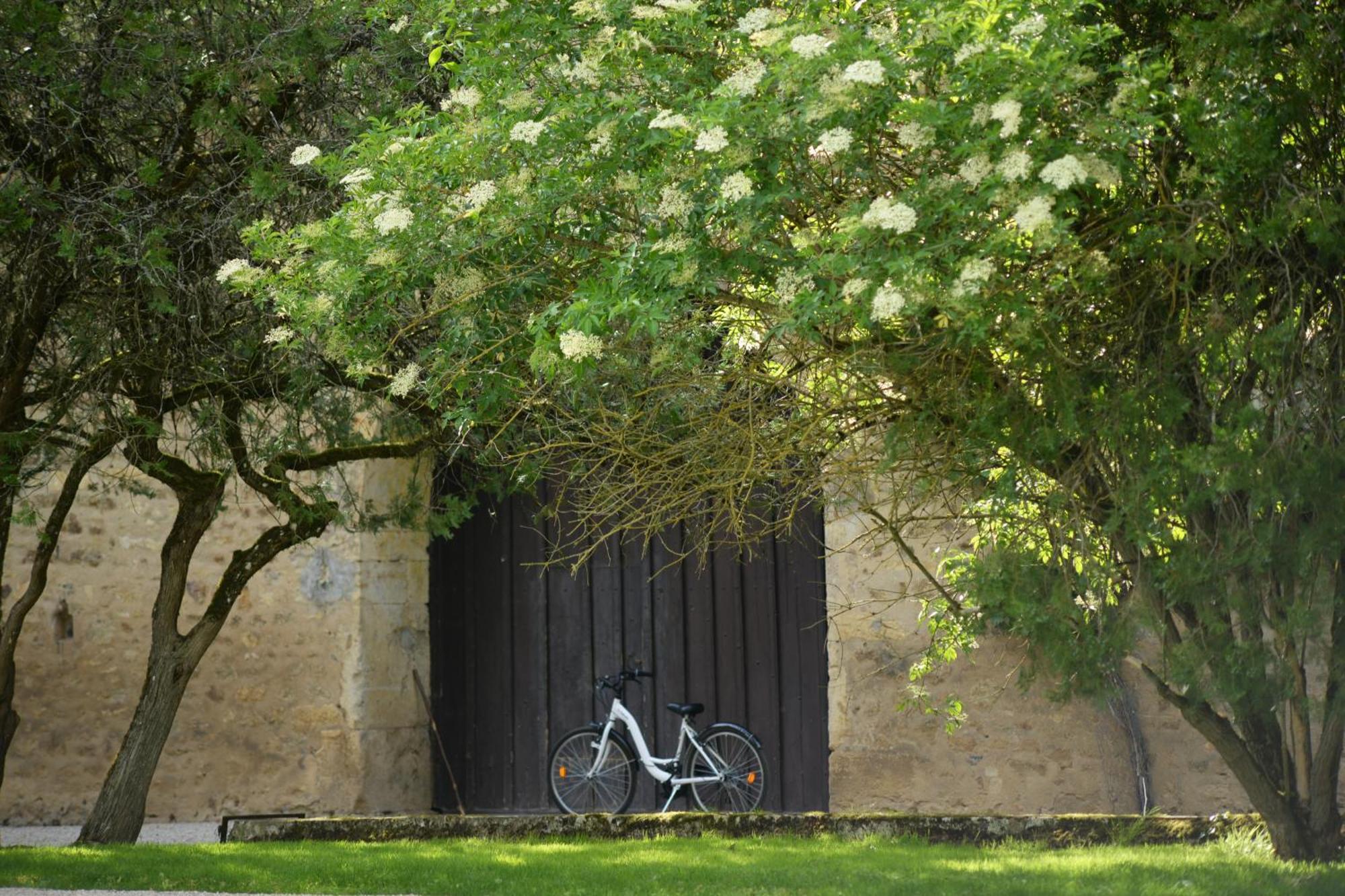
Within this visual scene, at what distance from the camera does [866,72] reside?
314 centimetres

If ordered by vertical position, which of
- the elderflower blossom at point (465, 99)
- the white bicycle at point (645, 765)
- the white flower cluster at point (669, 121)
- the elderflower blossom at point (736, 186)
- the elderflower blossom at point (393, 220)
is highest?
the elderflower blossom at point (465, 99)

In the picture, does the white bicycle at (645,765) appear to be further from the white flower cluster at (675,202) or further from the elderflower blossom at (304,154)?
the white flower cluster at (675,202)

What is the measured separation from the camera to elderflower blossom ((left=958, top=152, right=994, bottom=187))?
10.5 ft

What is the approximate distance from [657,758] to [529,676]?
4.30ft

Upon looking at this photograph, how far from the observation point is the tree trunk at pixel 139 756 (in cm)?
728

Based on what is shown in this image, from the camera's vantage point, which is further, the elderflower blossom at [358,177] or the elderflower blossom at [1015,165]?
the elderflower blossom at [358,177]

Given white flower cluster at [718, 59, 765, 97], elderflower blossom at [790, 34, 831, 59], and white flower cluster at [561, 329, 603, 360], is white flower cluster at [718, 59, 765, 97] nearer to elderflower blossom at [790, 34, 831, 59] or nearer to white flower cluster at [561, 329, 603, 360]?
elderflower blossom at [790, 34, 831, 59]

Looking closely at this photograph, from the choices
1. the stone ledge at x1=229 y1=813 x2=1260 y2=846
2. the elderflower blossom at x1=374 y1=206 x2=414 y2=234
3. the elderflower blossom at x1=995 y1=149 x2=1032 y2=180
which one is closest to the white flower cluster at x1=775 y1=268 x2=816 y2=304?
the elderflower blossom at x1=995 y1=149 x2=1032 y2=180

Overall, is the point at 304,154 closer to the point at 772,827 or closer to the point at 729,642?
the point at 772,827

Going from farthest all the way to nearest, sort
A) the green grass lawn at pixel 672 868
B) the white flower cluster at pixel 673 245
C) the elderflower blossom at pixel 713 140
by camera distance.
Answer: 1. the green grass lawn at pixel 672 868
2. the white flower cluster at pixel 673 245
3. the elderflower blossom at pixel 713 140

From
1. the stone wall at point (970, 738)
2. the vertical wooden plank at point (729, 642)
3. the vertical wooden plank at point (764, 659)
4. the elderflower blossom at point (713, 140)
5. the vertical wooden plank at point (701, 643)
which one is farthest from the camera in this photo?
the vertical wooden plank at point (701, 643)

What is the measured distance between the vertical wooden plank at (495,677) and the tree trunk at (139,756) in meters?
3.20

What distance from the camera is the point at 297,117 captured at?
6957 mm

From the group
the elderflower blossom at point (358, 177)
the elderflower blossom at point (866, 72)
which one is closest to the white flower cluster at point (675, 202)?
the elderflower blossom at point (866, 72)
